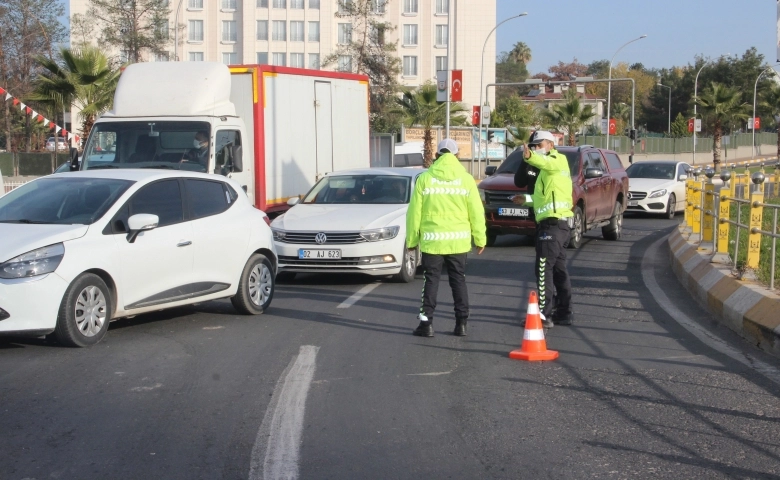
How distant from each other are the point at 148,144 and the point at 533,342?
27.3ft

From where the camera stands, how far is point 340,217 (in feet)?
41.5

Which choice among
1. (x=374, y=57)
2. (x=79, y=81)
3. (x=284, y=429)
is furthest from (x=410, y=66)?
(x=284, y=429)

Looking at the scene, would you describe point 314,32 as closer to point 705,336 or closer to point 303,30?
point 303,30

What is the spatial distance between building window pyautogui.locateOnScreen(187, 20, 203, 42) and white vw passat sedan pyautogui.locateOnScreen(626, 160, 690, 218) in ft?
190

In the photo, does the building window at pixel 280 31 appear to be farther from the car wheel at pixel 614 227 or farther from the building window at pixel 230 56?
the car wheel at pixel 614 227

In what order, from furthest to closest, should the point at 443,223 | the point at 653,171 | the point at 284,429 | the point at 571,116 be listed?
the point at 571,116 → the point at 653,171 → the point at 443,223 → the point at 284,429

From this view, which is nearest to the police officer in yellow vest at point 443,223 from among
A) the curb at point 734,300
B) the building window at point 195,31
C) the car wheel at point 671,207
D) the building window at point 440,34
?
the curb at point 734,300

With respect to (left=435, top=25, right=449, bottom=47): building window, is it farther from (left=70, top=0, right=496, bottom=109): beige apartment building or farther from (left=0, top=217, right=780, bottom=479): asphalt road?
(left=0, top=217, right=780, bottom=479): asphalt road

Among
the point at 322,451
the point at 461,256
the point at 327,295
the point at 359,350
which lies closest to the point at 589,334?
the point at 461,256

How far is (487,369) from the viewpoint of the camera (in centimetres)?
744

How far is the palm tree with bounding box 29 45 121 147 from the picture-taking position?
28984mm

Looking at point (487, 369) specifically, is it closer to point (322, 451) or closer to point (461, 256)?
point (461, 256)

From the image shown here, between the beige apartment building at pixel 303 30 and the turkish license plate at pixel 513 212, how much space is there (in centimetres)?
6114

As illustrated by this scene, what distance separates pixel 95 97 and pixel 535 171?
23.9m
